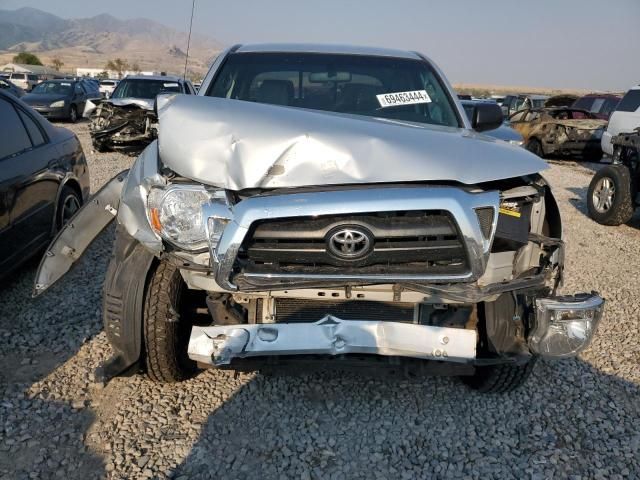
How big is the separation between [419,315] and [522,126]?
501 inches

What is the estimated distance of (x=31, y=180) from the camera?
3953mm

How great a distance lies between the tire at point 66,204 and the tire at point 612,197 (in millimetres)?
6758

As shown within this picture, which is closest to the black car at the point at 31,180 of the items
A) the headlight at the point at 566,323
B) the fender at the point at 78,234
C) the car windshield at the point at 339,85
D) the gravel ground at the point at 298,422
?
the gravel ground at the point at 298,422

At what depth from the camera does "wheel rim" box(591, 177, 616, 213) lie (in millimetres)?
7069

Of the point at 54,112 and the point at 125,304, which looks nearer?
the point at 125,304

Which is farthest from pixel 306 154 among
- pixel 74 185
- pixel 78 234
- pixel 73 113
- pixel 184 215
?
pixel 73 113

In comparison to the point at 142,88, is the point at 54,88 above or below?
below

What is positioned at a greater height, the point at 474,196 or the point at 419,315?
the point at 474,196

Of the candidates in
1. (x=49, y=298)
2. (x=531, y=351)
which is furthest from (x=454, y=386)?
(x=49, y=298)

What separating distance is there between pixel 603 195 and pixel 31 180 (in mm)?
7232

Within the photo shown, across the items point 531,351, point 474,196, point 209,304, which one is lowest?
point 531,351

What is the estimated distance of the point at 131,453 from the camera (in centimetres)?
235

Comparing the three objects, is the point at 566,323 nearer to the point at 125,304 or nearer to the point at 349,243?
the point at 349,243

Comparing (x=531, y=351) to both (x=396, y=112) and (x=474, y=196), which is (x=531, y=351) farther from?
(x=396, y=112)
